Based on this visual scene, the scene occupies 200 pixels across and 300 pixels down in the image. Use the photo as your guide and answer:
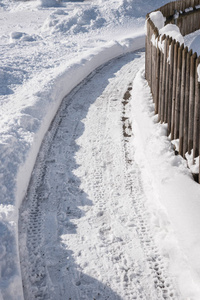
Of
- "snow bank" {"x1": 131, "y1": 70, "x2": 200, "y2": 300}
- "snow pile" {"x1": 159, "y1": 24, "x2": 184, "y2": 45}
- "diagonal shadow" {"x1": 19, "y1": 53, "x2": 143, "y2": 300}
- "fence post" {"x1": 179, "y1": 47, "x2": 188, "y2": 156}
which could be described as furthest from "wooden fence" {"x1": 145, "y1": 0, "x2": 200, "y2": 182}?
"diagonal shadow" {"x1": 19, "y1": 53, "x2": 143, "y2": 300}

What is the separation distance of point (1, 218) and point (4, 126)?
2.39m

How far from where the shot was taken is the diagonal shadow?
317 cm

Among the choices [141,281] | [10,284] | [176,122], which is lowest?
[141,281]

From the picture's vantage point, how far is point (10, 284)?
9.63 feet

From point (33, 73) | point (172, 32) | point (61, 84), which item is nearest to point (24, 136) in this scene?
point (61, 84)

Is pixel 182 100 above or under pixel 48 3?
under

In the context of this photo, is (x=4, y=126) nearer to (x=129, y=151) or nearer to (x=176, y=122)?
(x=129, y=151)

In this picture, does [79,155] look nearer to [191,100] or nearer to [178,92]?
[178,92]

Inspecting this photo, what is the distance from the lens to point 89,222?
399cm

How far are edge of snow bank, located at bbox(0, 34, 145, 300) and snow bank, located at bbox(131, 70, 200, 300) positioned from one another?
1.41 m

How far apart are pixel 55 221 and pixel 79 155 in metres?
1.56

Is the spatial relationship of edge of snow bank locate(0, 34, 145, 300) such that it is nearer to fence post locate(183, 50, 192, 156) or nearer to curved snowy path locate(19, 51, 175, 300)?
curved snowy path locate(19, 51, 175, 300)

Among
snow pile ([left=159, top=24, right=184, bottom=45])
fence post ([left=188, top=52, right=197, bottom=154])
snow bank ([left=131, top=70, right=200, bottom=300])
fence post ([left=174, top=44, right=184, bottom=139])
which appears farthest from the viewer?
snow pile ([left=159, top=24, right=184, bottom=45])

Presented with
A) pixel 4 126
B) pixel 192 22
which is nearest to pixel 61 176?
pixel 4 126
